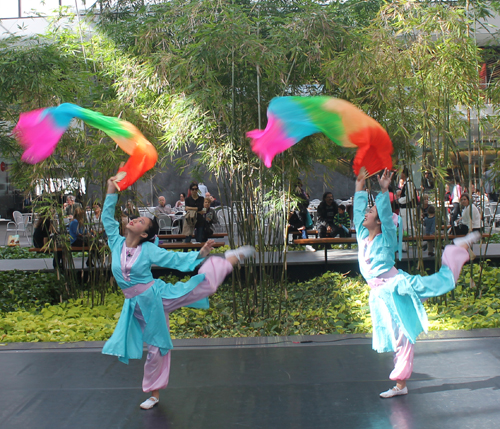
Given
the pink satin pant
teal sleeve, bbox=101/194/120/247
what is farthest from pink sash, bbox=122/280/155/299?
teal sleeve, bbox=101/194/120/247

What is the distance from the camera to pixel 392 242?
3.42 meters

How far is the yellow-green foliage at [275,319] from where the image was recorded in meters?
5.09

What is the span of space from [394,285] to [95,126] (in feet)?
7.13

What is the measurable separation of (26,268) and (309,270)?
386 cm

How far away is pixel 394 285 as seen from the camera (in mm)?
3375

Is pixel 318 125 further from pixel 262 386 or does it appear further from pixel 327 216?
pixel 327 216

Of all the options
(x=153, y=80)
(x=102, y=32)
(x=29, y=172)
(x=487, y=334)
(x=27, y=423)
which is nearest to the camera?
(x=27, y=423)

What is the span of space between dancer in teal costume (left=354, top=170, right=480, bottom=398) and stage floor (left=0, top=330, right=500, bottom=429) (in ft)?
0.96

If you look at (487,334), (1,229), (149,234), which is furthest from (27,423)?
(1,229)

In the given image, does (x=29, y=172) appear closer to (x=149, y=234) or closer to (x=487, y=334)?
(x=149, y=234)

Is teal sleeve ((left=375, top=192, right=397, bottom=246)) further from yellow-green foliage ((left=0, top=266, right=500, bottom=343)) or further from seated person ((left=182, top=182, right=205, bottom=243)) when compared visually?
seated person ((left=182, top=182, right=205, bottom=243))

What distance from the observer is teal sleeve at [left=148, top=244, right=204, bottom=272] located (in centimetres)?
332

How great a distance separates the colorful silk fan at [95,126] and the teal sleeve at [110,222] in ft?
0.38

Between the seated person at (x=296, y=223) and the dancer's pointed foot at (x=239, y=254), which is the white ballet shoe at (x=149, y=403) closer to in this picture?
the dancer's pointed foot at (x=239, y=254)
